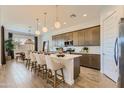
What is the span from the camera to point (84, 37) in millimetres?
7234

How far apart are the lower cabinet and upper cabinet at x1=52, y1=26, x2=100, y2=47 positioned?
2.25ft

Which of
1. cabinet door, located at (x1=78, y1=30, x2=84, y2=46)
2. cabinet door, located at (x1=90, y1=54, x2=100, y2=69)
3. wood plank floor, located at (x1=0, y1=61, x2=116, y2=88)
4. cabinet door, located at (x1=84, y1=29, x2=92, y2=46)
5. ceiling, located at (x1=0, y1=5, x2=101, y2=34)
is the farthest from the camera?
cabinet door, located at (x1=78, y1=30, x2=84, y2=46)

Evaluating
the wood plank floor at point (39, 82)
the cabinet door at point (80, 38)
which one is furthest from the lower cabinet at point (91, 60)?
the wood plank floor at point (39, 82)

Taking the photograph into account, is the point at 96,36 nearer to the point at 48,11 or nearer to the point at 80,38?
the point at 80,38

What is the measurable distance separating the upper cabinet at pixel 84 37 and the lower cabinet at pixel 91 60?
686 millimetres

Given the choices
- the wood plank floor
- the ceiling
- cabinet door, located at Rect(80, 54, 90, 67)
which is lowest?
the wood plank floor

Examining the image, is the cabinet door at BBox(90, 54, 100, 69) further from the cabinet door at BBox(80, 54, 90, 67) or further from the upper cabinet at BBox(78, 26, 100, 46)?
the upper cabinet at BBox(78, 26, 100, 46)

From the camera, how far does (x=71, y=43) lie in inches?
325

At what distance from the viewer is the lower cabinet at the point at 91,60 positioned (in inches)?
242

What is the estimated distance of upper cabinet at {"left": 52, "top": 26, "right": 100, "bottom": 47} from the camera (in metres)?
6.52

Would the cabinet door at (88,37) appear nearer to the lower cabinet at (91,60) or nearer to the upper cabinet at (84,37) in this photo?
the upper cabinet at (84,37)

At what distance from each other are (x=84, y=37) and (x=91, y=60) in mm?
1483

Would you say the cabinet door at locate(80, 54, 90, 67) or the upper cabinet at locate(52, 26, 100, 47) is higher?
the upper cabinet at locate(52, 26, 100, 47)

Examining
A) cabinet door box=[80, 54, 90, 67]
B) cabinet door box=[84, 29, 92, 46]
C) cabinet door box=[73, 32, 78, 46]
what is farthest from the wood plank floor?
cabinet door box=[73, 32, 78, 46]
